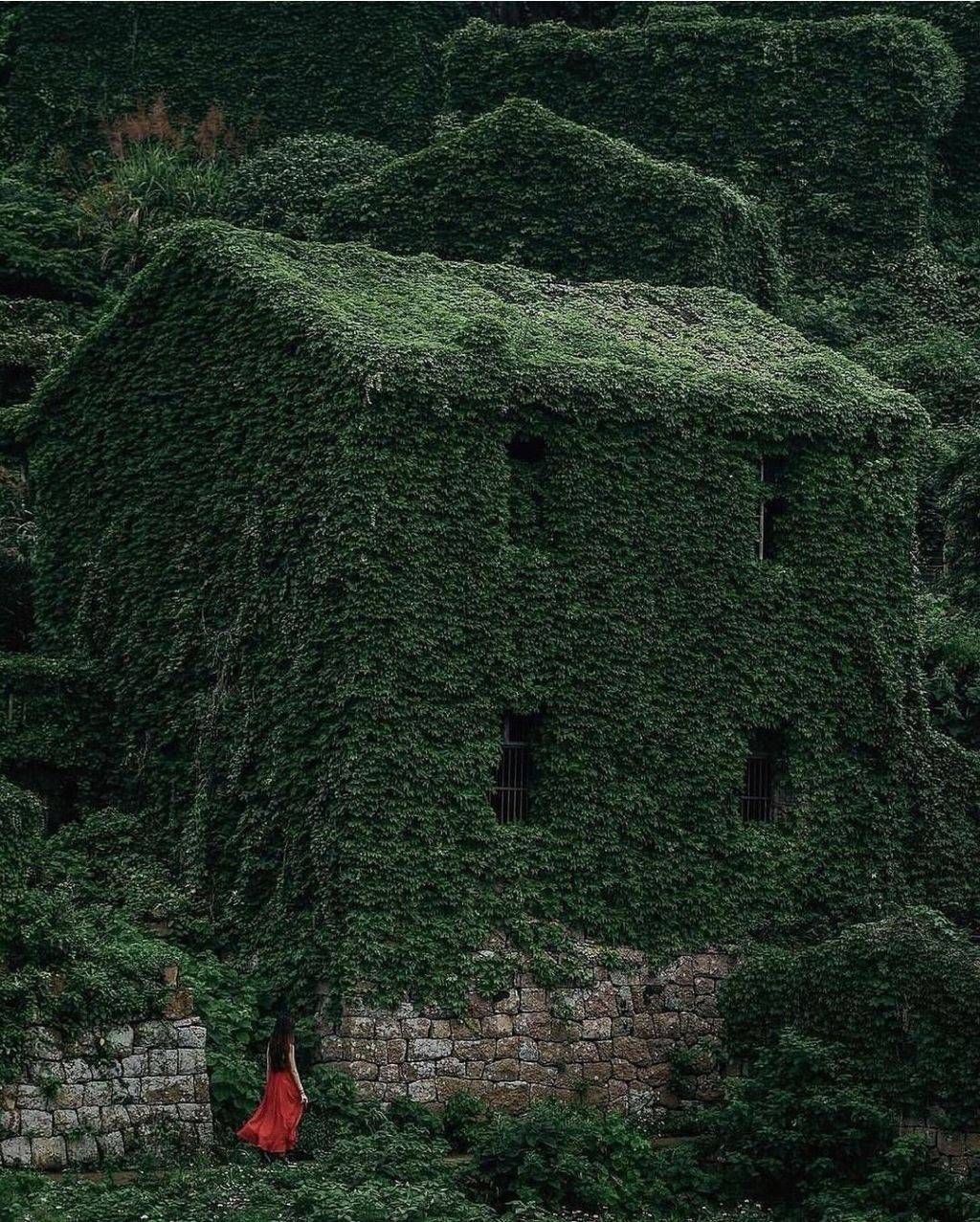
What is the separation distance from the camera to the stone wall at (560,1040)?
22.2 m

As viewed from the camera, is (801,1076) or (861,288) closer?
(801,1076)

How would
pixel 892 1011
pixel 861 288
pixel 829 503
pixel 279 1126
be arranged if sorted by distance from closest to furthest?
1. pixel 279 1126
2. pixel 892 1011
3. pixel 829 503
4. pixel 861 288

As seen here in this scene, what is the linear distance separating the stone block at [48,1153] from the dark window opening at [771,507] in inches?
416

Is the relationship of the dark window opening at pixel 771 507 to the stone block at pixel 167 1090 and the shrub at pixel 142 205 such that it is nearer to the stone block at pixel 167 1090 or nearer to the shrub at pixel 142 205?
the stone block at pixel 167 1090

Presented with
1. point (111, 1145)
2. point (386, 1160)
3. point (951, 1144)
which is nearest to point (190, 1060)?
point (111, 1145)

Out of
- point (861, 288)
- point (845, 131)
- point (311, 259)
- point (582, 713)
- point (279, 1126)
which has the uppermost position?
point (845, 131)

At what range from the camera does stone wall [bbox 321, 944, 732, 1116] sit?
22.2 m

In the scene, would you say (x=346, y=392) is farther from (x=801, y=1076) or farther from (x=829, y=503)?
(x=801, y=1076)

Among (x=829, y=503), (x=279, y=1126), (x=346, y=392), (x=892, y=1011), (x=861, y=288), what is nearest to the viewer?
(x=279, y=1126)

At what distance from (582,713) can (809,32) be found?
23193mm

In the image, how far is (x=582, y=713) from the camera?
2389 centimetres

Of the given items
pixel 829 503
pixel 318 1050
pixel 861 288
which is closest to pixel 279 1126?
pixel 318 1050

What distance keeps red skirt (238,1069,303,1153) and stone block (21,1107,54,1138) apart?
69.6 inches

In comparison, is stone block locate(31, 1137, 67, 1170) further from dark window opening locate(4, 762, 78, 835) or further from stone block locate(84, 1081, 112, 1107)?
dark window opening locate(4, 762, 78, 835)
